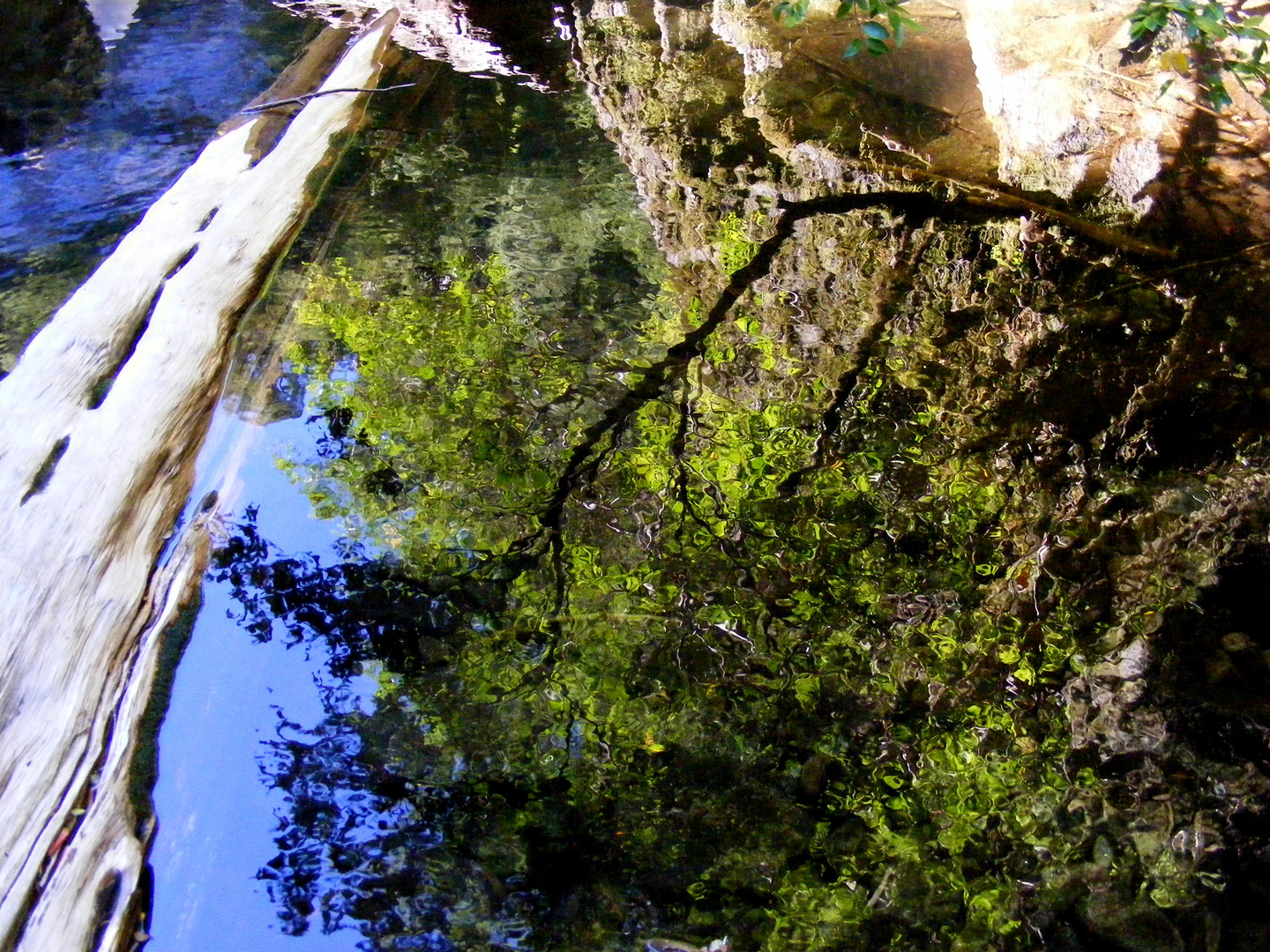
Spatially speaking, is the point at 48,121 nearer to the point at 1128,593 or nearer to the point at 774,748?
the point at 774,748

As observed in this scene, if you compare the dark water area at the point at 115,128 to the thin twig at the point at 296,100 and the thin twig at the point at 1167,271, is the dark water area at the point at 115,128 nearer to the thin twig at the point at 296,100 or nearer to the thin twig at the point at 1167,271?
the thin twig at the point at 296,100

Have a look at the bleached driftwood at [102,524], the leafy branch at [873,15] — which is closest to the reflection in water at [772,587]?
the bleached driftwood at [102,524]

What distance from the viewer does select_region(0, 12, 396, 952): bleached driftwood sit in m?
2.18

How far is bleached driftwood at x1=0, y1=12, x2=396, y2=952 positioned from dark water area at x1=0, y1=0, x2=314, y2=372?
11.4 inches

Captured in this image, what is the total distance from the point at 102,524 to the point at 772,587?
210cm

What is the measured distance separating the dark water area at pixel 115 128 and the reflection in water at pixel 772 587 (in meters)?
1.09

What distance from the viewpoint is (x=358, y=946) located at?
209cm

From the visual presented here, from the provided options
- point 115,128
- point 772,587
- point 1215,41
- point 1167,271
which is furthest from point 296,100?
point 1215,41

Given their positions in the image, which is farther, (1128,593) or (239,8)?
(239,8)

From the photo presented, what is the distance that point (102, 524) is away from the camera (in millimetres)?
2875

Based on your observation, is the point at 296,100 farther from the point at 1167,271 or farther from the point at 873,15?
the point at 1167,271

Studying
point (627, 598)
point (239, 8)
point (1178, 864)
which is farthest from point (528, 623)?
point (239, 8)

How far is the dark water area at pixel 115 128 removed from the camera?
408 cm

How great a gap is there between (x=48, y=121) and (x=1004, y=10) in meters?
5.47
